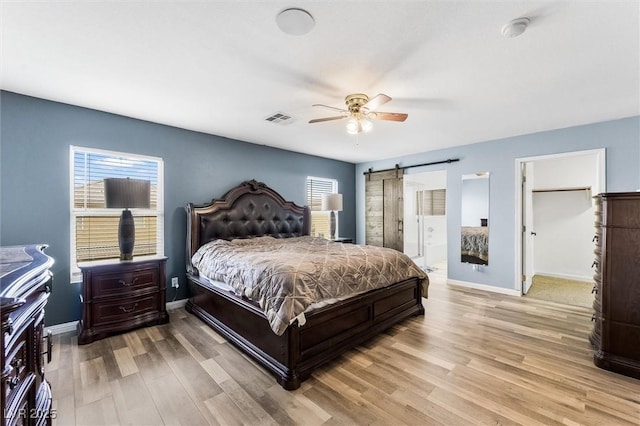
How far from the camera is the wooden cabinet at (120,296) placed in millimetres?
2803

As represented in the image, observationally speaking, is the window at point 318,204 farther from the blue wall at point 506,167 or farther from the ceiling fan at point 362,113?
the ceiling fan at point 362,113

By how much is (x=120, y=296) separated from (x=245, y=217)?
1.91m

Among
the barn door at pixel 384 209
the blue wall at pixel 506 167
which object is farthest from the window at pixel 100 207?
the blue wall at pixel 506 167

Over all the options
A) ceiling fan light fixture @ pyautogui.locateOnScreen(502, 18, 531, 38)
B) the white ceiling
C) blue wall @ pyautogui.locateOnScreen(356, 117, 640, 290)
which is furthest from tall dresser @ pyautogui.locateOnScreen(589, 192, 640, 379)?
blue wall @ pyautogui.locateOnScreen(356, 117, 640, 290)

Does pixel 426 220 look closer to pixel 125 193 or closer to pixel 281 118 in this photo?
pixel 281 118

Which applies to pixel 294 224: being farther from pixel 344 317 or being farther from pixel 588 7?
pixel 588 7

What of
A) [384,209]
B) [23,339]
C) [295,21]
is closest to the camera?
[23,339]

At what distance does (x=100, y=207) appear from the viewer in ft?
11.0

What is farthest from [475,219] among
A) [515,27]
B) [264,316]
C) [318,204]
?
[264,316]

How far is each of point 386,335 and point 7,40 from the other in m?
4.05

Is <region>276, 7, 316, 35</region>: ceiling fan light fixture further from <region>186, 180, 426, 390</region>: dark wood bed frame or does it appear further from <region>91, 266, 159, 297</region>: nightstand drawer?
<region>91, 266, 159, 297</region>: nightstand drawer

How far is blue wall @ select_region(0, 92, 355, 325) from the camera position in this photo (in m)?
2.79

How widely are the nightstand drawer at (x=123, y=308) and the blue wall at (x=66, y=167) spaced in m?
0.51

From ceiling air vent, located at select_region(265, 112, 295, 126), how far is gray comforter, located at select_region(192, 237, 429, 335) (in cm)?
172
